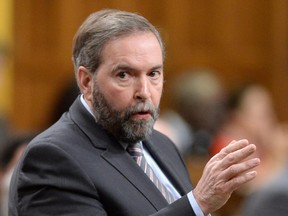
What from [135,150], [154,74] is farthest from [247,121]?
[154,74]

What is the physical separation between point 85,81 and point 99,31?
208mm

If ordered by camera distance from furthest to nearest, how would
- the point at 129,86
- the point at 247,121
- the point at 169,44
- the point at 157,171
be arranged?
the point at 169,44
the point at 247,121
the point at 157,171
the point at 129,86

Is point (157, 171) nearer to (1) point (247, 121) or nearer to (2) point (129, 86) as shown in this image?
(2) point (129, 86)

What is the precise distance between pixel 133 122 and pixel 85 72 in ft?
0.85

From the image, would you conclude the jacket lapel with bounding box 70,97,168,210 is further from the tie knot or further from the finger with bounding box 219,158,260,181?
the finger with bounding box 219,158,260,181

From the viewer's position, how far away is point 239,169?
11.4 ft

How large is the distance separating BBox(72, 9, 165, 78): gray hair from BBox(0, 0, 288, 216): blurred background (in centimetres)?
444

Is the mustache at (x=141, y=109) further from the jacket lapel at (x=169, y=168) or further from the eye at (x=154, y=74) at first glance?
the jacket lapel at (x=169, y=168)

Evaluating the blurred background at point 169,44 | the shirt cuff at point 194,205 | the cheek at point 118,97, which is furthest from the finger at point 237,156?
the blurred background at point 169,44

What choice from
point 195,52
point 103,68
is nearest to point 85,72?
point 103,68

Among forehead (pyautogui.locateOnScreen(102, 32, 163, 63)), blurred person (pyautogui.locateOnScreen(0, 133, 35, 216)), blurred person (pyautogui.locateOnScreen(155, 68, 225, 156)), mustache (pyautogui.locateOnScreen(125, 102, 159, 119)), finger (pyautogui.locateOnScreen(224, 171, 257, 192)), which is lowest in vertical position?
blurred person (pyautogui.locateOnScreen(155, 68, 225, 156))

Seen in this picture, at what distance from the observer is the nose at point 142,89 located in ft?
12.3

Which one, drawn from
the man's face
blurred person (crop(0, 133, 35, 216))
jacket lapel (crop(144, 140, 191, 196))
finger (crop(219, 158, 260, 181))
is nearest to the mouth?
the man's face

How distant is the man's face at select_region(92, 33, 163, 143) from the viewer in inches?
148
